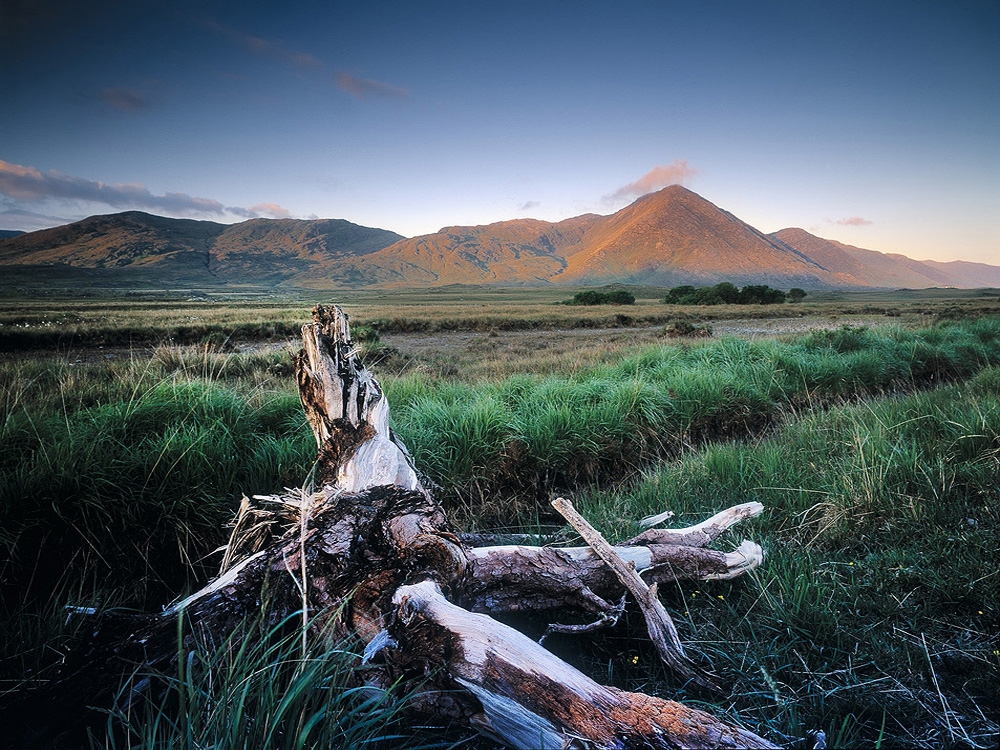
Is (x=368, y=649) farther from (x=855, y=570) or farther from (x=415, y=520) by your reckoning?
(x=855, y=570)

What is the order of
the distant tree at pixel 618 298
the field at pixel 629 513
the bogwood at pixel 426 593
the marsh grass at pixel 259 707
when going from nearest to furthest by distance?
the marsh grass at pixel 259 707 < the bogwood at pixel 426 593 < the field at pixel 629 513 < the distant tree at pixel 618 298

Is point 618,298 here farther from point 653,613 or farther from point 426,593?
point 426,593

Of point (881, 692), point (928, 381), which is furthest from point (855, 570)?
point (928, 381)

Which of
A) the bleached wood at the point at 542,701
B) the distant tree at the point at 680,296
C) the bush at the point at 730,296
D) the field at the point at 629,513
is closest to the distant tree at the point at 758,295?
the bush at the point at 730,296

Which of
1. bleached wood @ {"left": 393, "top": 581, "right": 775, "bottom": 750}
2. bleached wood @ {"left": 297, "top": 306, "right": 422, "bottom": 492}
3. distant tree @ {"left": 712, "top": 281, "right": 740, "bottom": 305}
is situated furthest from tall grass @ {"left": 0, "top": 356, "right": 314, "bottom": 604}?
distant tree @ {"left": 712, "top": 281, "right": 740, "bottom": 305}

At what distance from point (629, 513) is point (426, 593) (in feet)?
7.43

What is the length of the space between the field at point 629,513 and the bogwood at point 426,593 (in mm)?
193

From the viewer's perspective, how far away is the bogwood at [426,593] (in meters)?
1.35

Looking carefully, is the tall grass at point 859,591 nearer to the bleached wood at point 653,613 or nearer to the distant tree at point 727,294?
the bleached wood at point 653,613

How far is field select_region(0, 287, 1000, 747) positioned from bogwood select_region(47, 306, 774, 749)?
193 millimetres

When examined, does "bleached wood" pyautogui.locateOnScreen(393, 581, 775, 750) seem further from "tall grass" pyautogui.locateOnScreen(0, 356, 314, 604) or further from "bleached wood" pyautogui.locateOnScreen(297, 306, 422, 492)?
"tall grass" pyautogui.locateOnScreen(0, 356, 314, 604)

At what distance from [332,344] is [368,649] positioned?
2.10m

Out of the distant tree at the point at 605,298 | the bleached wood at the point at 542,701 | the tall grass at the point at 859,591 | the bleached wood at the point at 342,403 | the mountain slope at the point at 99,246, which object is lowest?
the tall grass at the point at 859,591

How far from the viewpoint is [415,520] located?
2.19m
